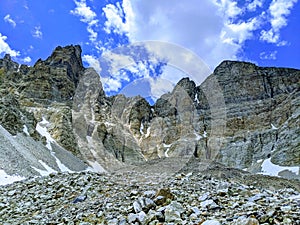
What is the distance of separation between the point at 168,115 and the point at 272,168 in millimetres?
86443

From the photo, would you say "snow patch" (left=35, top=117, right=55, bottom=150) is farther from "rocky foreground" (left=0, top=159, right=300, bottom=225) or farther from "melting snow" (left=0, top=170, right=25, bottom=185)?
"rocky foreground" (left=0, top=159, right=300, bottom=225)

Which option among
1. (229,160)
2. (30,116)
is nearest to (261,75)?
(229,160)

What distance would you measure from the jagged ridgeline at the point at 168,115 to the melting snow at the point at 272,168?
1938 millimetres

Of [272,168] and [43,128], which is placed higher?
[43,128]

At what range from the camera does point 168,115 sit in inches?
6993

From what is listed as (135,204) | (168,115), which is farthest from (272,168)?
(135,204)

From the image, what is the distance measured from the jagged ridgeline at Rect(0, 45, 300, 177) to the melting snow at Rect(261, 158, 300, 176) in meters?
1.94

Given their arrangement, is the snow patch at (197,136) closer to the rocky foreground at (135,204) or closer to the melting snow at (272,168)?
the melting snow at (272,168)

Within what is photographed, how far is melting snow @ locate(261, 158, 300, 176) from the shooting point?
8969 centimetres

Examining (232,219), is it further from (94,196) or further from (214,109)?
Result: (214,109)

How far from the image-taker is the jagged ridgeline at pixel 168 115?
357 feet

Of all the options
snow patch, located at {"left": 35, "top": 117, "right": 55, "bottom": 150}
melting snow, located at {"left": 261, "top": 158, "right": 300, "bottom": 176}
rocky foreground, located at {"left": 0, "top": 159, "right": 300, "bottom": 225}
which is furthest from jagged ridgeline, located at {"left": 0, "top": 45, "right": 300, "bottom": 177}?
rocky foreground, located at {"left": 0, "top": 159, "right": 300, "bottom": 225}

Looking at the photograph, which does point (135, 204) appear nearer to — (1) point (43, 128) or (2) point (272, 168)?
(1) point (43, 128)

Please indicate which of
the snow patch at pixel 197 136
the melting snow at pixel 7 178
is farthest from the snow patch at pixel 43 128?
the snow patch at pixel 197 136
